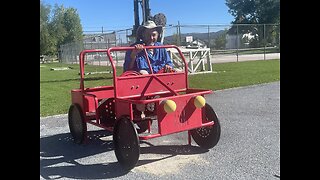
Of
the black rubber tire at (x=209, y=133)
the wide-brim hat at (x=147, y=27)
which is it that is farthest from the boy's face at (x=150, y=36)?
the black rubber tire at (x=209, y=133)

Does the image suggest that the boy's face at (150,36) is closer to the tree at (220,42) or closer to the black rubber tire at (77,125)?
the black rubber tire at (77,125)

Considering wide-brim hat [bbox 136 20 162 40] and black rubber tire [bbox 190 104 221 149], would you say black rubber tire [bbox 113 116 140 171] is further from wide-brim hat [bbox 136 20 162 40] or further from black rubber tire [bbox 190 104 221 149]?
wide-brim hat [bbox 136 20 162 40]

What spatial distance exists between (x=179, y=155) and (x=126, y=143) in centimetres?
52

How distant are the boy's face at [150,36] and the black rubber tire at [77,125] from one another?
977 mm

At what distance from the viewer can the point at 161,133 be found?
9.27 ft

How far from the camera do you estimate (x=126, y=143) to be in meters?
2.87

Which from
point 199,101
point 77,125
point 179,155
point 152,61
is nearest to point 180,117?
point 199,101

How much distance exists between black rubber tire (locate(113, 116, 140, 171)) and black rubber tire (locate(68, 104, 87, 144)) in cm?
77

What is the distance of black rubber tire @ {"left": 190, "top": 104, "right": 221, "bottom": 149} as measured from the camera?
3.21 metres

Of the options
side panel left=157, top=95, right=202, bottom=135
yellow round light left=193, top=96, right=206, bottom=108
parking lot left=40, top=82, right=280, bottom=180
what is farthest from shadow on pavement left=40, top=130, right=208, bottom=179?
yellow round light left=193, top=96, right=206, bottom=108

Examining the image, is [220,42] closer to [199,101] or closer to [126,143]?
[199,101]

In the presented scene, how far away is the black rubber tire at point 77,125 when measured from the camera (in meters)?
3.62
